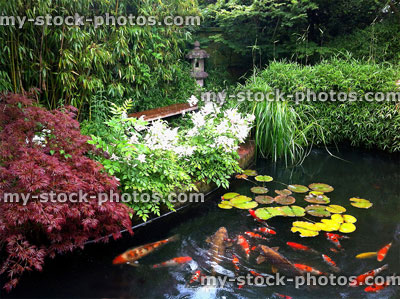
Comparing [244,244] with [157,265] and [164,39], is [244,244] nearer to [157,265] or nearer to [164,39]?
[157,265]

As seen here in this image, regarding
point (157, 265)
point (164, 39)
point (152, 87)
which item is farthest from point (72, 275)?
point (164, 39)

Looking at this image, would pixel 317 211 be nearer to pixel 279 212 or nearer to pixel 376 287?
pixel 279 212

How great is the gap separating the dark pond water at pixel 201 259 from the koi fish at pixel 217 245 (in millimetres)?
46

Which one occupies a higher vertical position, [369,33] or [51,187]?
[369,33]

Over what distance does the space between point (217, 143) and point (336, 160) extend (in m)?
2.24

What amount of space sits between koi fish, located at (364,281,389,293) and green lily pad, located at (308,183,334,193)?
1459 mm

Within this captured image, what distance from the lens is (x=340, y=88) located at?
16.5ft

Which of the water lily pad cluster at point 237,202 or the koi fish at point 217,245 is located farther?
the water lily pad cluster at point 237,202

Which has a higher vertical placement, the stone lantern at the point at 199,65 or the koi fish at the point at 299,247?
the stone lantern at the point at 199,65

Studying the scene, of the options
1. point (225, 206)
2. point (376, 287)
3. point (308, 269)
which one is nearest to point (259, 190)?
point (225, 206)

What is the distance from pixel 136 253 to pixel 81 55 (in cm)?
195

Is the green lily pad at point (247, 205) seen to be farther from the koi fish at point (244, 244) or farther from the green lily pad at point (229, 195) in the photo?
the koi fish at point (244, 244)

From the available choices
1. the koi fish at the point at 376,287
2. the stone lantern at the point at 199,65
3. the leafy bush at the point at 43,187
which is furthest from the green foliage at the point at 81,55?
the koi fish at the point at 376,287

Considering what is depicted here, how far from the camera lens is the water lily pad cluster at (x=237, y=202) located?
321cm
